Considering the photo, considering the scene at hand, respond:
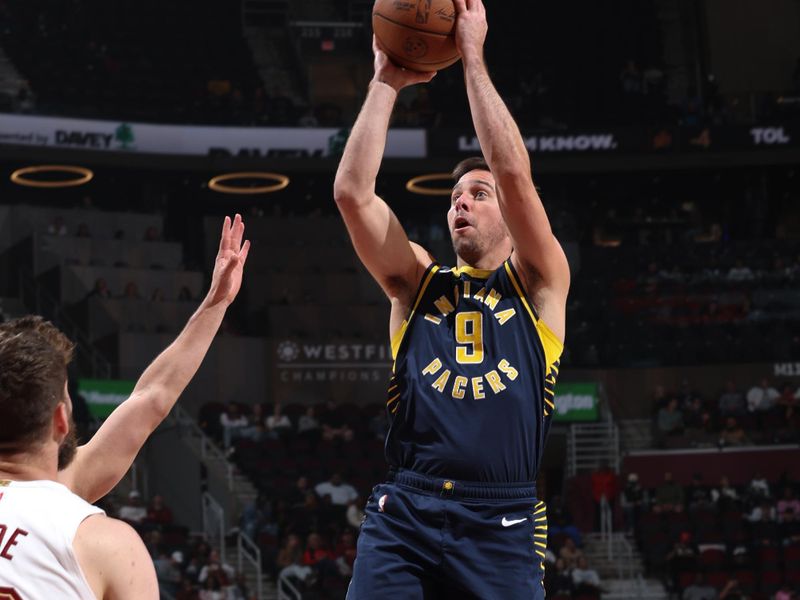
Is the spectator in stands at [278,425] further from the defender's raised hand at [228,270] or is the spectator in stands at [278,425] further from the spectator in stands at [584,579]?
the defender's raised hand at [228,270]

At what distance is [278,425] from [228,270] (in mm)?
18892

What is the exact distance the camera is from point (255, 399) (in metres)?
25.9

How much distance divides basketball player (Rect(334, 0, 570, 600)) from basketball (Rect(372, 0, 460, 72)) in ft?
0.16

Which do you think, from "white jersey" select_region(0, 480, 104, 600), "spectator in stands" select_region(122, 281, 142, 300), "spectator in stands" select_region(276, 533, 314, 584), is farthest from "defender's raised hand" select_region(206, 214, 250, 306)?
"spectator in stands" select_region(122, 281, 142, 300)

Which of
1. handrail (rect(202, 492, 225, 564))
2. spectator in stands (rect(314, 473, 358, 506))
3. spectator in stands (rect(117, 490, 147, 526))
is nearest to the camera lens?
spectator in stands (rect(117, 490, 147, 526))

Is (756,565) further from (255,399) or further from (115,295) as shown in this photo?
(115,295)

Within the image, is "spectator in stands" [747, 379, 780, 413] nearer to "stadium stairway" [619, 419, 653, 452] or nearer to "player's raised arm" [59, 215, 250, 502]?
"stadium stairway" [619, 419, 653, 452]

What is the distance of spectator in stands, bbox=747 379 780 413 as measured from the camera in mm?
24094

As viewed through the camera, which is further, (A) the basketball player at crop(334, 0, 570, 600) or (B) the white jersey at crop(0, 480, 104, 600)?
(A) the basketball player at crop(334, 0, 570, 600)

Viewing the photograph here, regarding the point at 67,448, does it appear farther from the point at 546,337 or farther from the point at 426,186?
the point at 426,186

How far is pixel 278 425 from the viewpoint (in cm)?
2281

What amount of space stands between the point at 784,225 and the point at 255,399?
44.6 feet

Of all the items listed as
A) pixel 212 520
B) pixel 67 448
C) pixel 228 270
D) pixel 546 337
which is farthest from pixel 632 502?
pixel 67 448

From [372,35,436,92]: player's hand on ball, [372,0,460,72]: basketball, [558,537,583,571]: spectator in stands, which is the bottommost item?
[558,537,583,571]: spectator in stands
